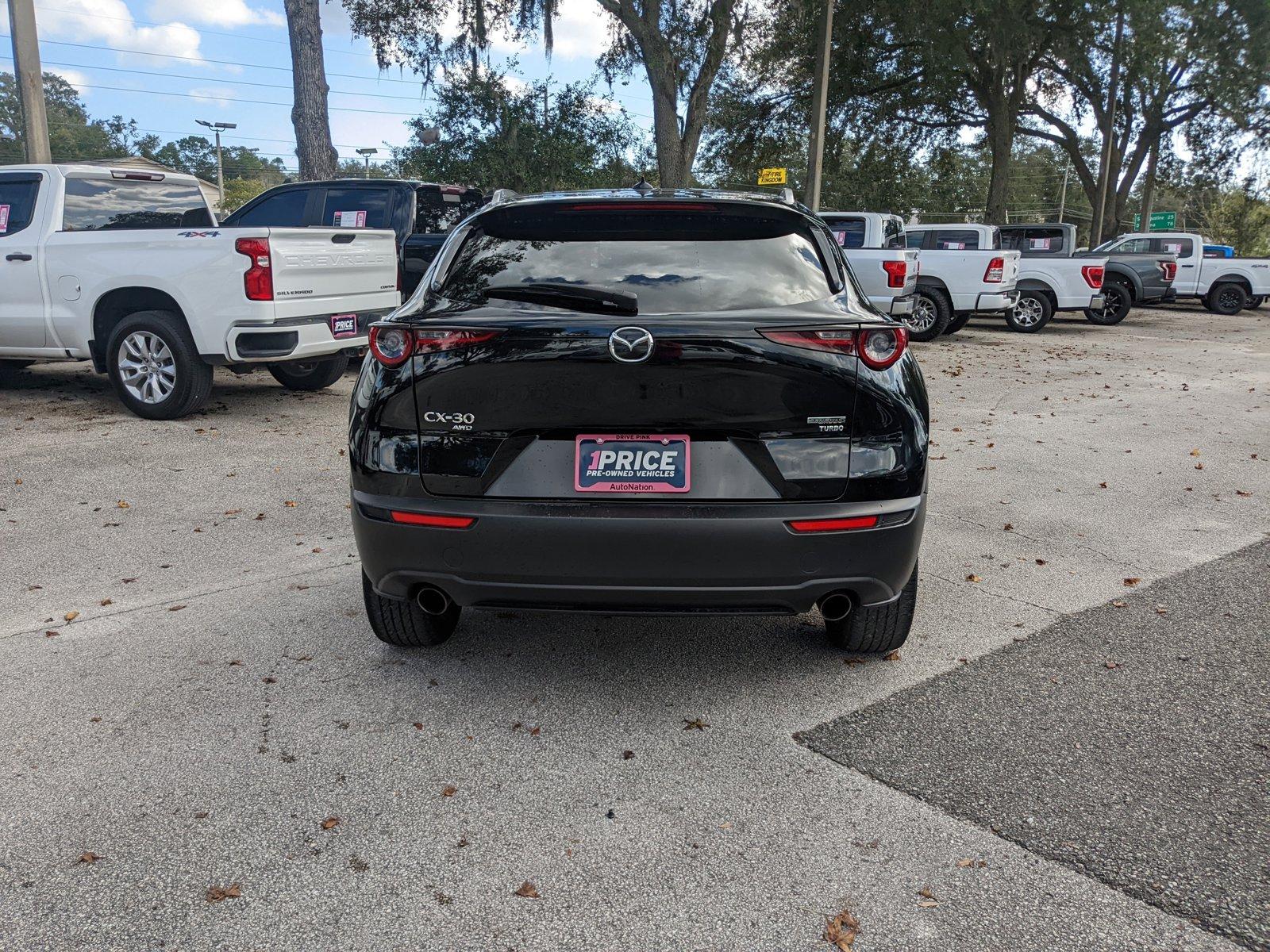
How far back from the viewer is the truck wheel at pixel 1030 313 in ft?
63.4

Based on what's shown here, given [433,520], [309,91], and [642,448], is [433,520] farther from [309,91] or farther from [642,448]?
[309,91]

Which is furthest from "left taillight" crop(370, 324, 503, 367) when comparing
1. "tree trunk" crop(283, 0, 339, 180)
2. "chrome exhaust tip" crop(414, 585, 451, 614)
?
"tree trunk" crop(283, 0, 339, 180)

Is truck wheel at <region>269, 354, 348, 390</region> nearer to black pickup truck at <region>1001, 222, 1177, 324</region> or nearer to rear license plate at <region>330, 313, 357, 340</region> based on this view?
rear license plate at <region>330, 313, 357, 340</region>

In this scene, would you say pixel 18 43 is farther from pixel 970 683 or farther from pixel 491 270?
pixel 970 683

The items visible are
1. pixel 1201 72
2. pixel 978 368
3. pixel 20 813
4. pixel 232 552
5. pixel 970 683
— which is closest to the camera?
pixel 20 813

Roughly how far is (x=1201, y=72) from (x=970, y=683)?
1329 inches

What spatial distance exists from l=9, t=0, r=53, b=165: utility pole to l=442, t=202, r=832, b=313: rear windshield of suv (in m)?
10.6

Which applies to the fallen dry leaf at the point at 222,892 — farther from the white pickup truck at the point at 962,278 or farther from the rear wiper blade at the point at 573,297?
the white pickup truck at the point at 962,278

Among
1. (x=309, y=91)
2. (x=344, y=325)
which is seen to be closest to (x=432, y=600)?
(x=344, y=325)

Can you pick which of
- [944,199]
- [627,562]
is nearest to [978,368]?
[627,562]

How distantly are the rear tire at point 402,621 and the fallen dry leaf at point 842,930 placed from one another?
1903 millimetres

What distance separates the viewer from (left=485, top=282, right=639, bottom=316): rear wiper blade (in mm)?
3236

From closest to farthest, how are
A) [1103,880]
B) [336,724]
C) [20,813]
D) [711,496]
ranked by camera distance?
[1103,880]
[20,813]
[711,496]
[336,724]

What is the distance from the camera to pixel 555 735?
10.9ft
